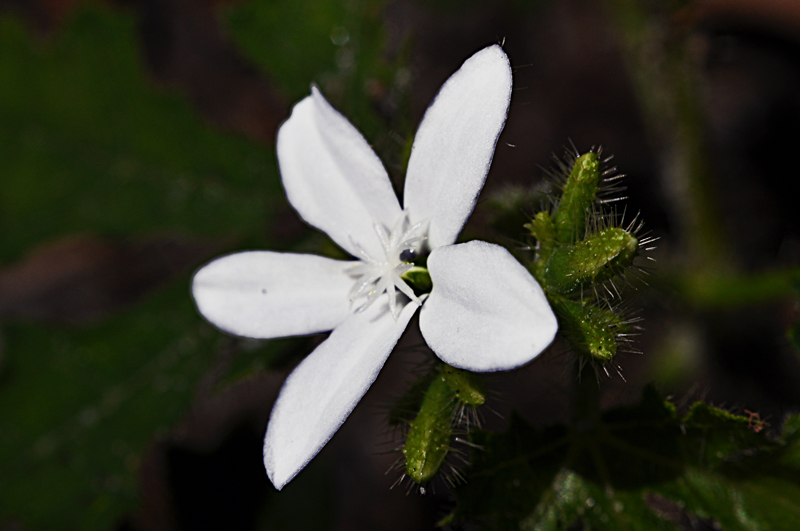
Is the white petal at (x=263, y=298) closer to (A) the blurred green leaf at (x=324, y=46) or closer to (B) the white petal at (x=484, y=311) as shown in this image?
(B) the white petal at (x=484, y=311)

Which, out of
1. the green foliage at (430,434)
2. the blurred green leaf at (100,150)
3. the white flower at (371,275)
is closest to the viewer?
the white flower at (371,275)

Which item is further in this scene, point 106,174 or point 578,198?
point 106,174

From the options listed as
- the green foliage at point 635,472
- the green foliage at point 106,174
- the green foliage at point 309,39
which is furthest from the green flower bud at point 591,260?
the green foliage at point 106,174

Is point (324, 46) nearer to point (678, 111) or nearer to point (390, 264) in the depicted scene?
point (678, 111)

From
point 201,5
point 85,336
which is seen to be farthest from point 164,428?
point 201,5

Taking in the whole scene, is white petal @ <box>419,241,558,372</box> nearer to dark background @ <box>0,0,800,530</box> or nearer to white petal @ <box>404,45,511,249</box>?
white petal @ <box>404,45,511,249</box>

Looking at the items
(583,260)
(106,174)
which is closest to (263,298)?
(583,260)
